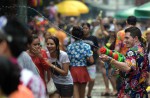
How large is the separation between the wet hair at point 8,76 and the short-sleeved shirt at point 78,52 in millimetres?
6234

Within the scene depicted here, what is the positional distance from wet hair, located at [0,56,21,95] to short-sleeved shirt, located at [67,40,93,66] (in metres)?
6.23

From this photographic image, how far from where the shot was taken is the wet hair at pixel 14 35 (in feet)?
13.6

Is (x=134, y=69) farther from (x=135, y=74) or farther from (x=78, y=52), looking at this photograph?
(x=78, y=52)

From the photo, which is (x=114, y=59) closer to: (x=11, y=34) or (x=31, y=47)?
(x=31, y=47)

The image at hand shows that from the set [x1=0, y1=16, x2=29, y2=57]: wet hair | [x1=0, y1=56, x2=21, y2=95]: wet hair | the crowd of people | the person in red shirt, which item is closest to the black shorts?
the crowd of people

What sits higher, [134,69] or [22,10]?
[22,10]

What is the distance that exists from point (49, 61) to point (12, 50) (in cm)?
470

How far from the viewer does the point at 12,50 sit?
424cm

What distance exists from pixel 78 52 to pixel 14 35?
6056mm

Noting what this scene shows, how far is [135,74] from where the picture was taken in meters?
7.67

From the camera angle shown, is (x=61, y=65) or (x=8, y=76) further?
(x=61, y=65)

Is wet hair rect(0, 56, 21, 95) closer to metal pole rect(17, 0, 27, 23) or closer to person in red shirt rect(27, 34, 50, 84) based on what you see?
person in red shirt rect(27, 34, 50, 84)

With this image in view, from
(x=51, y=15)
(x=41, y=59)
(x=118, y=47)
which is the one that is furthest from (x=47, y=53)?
(x=51, y=15)

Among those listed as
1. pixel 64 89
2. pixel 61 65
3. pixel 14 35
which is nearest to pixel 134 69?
pixel 61 65
